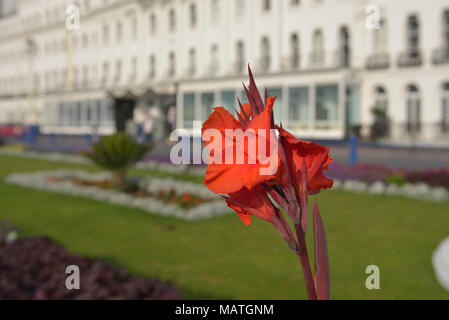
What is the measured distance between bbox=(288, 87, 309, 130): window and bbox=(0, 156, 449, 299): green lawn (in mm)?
16107

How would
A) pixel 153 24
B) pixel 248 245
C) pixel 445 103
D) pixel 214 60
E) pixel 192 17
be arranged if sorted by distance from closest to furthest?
1. pixel 248 245
2. pixel 445 103
3. pixel 192 17
4. pixel 214 60
5. pixel 153 24

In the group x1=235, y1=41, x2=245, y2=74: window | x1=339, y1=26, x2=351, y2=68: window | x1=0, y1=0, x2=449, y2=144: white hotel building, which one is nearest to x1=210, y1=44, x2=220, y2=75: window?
x1=0, y1=0, x2=449, y2=144: white hotel building

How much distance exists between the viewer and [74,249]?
5.34 m

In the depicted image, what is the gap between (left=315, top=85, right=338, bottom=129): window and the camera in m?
23.5

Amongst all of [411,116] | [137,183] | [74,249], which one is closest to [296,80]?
[411,116]

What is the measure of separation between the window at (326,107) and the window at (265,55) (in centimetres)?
511

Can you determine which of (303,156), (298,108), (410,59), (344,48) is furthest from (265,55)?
(303,156)

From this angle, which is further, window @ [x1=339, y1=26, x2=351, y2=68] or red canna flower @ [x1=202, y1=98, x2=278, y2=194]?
window @ [x1=339, y1=26, x2=351, y2=68]

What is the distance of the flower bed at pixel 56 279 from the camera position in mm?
2787

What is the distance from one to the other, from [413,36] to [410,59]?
1.40m

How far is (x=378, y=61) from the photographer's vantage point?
24031mm

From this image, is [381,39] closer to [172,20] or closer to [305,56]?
[305,56]

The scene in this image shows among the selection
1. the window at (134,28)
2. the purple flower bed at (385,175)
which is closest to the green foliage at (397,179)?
the purple flower bed at (385,175)

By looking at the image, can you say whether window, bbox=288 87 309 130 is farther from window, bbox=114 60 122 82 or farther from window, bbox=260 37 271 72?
window, bbox=114 60 122 82
